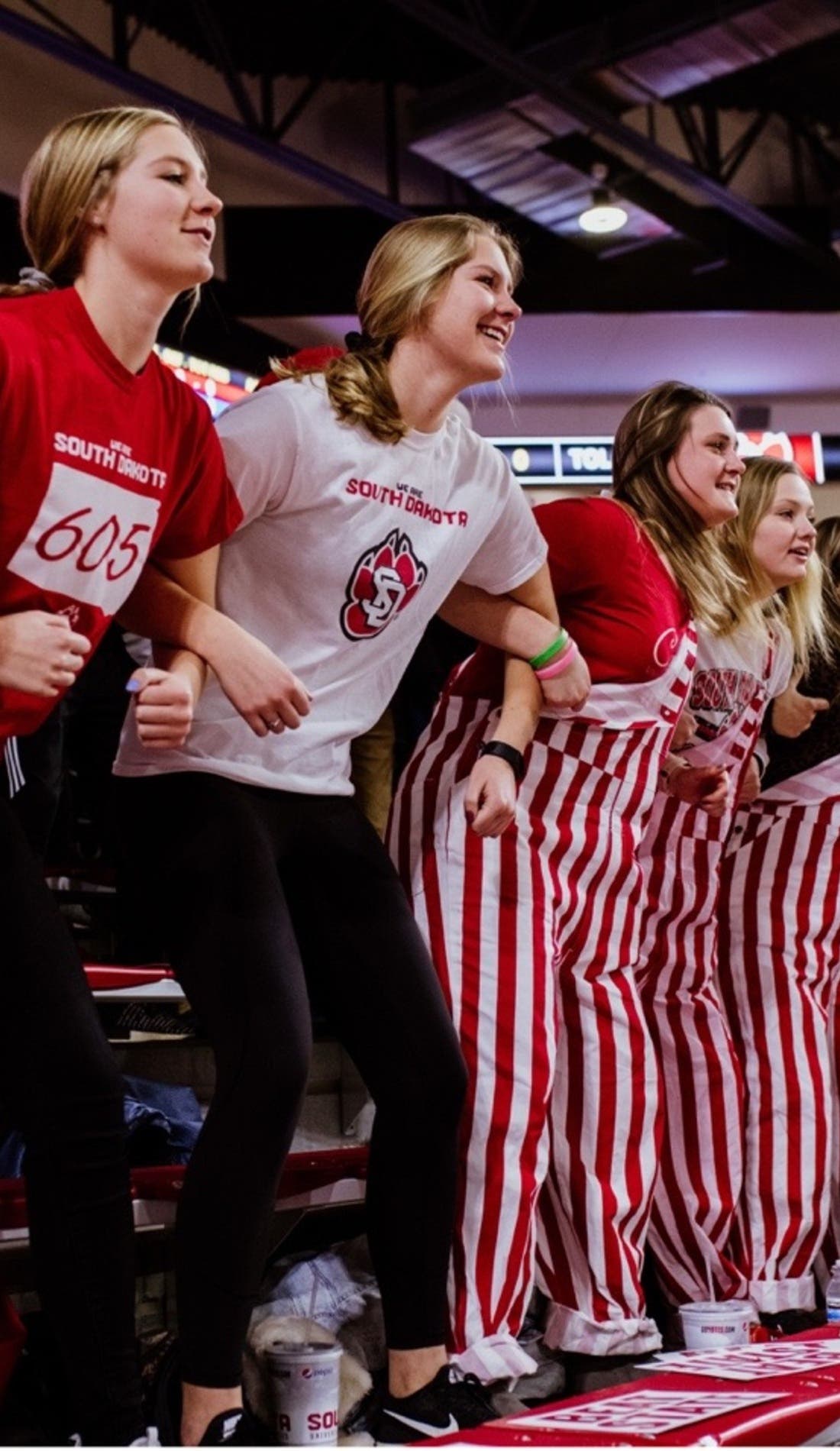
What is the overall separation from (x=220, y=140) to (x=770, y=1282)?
6.75 m

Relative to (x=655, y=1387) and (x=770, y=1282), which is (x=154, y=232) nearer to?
(x=655, y=1387)

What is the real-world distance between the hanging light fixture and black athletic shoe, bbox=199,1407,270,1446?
7.01m

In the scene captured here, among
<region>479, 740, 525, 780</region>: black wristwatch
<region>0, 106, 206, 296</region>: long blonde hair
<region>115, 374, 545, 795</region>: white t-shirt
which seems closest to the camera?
<region>0, 106, 206, 296</region>: long blonde hair

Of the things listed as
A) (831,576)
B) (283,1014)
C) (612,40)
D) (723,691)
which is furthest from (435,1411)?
(612,40)

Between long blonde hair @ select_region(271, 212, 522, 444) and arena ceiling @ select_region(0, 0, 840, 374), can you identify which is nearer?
long blonde hair @ select_region(271, 212, 522, 444)

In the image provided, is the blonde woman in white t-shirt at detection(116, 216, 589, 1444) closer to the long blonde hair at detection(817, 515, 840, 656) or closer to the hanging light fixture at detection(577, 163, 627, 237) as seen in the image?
the long blonde hair at detection(817, 515, 840, 656)

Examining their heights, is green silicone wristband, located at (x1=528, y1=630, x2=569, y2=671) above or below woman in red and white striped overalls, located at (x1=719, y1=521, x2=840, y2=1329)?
above

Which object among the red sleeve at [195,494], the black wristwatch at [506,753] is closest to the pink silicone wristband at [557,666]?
the black wristwatch at [506,753]

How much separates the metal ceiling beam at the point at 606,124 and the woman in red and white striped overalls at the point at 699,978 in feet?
13.8

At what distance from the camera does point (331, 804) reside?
81.4 inches

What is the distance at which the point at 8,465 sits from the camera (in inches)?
65.9

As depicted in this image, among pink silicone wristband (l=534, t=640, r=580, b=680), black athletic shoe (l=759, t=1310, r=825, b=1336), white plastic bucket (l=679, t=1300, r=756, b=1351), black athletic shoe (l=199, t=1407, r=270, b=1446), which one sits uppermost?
pink silicone wristband (l=534, t=640, r=580, b=680)

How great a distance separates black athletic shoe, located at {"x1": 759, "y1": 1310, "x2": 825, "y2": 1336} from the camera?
8.81 feet

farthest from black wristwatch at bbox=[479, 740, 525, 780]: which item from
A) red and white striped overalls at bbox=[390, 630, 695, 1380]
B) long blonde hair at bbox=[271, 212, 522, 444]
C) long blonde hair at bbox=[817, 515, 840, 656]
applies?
long blonde hair at bbox=[817, 515, 840, 656]
